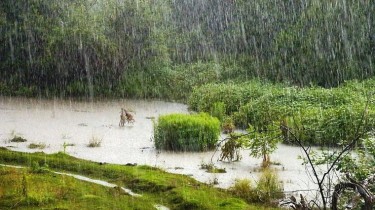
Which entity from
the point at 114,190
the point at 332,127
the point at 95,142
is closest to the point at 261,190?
the point at 114,190

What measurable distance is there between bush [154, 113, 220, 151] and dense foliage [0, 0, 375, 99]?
1161 cm

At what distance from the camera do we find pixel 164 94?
95.5ft

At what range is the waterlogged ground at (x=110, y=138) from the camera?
12875mm

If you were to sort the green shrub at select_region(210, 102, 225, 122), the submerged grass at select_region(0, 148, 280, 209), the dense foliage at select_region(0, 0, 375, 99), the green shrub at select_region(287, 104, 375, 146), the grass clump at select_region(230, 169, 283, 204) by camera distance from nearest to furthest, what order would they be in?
the submerged grass at select_region(0, 148, 280, 209) → the grass clump at select_region(230, 169, 283, 204) → the green shrub at select_region(287, 104, 375, 146) → the green shrub at select_region(210, 102, 225, 122) → the dense foliage at select_region(0, 0, 375, 99)

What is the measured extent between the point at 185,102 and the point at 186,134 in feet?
42.0

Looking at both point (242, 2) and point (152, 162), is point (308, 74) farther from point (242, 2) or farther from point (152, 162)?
point (152, 162)

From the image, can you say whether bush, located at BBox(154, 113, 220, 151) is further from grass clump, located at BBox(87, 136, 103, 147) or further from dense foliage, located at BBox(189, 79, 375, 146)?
grass clump, located at BBox(87, 136, 103, 147)

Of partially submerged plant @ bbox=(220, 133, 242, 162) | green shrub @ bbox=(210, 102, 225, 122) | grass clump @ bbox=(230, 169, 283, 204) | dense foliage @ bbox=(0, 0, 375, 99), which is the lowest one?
grass clump @ bbox=(230, 169, 283, 204)

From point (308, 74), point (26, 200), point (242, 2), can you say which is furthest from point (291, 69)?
point (26, 200)

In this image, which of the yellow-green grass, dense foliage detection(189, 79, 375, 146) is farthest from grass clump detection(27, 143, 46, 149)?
dense foliage detection(189, 79, 375, 146)

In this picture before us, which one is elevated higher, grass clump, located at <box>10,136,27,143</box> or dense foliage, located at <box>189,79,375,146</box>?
dense foliage, located at <box>189,79,375,146</box>

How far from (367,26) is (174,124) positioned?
15.3m

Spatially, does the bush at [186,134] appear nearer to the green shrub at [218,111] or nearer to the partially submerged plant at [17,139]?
the partially submerged plant at [17,139]

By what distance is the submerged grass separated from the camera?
961 centimetres
